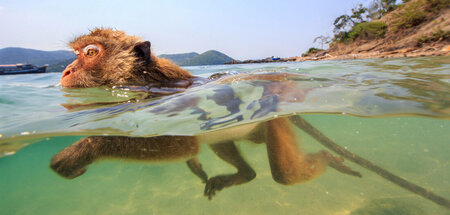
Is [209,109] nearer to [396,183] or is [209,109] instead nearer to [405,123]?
[396,183]

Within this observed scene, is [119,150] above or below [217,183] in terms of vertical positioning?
above

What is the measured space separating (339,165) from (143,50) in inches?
144

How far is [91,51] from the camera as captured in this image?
150 inches

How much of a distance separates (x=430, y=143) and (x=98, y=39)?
5211 millimetres

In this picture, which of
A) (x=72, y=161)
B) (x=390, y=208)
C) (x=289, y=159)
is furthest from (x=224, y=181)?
(x=72, y=161)

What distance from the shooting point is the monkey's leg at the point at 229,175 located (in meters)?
1.83

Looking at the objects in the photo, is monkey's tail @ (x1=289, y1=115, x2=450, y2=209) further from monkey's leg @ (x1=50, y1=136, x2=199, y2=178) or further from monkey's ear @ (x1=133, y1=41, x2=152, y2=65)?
monkey's ear @ (x1=133, y1=41, x2=152, y2=65)

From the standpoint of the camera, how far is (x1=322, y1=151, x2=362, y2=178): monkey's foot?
1930 mm

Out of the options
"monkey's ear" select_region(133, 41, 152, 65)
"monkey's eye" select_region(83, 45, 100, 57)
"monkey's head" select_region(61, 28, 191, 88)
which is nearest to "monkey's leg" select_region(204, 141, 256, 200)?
"monkey's head" select_region(61, 28, 191, 88)

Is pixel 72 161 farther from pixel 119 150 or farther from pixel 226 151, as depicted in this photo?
pixel 226 151

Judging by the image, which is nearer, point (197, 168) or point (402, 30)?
point (197, 168)

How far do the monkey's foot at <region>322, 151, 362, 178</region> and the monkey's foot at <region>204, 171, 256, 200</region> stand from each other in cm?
79

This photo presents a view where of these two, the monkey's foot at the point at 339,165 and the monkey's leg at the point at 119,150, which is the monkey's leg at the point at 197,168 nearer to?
the monkey's leg at the point at 119,150

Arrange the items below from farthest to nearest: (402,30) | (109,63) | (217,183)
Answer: (402,30) → (109,63) → (217,183)
